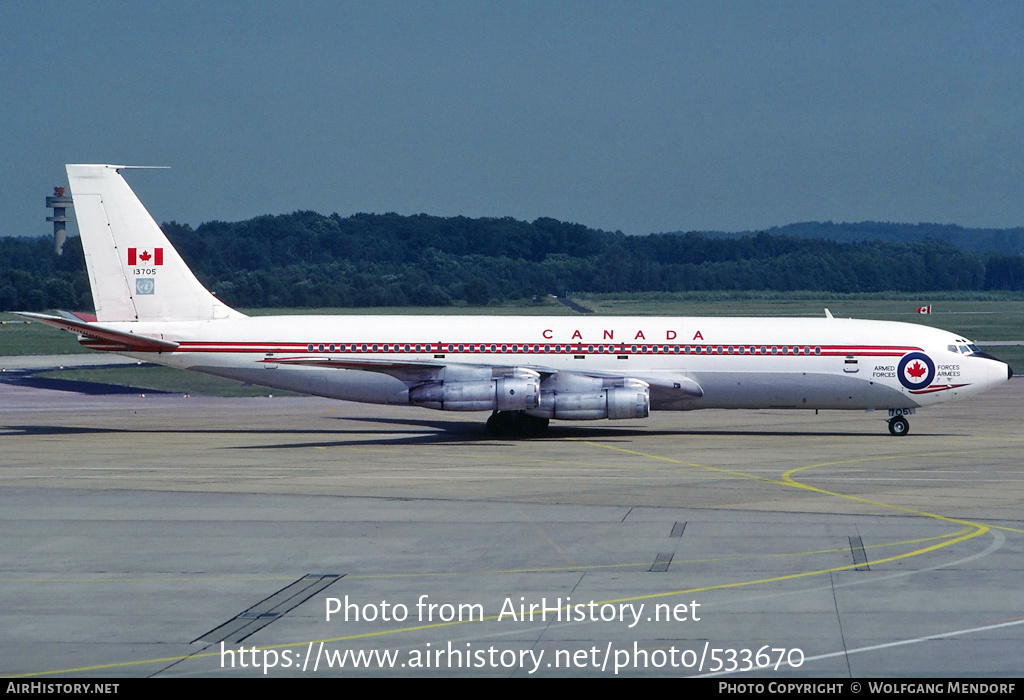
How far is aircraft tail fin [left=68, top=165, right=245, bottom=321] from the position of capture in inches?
1515

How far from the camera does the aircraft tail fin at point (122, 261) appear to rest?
38.5m

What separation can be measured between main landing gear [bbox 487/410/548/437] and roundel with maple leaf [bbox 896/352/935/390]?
38.7 ft

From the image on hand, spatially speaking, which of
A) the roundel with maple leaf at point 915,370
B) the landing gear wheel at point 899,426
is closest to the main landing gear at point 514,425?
the landing gear wheel at point 899,426

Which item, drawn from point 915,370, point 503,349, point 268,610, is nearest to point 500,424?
point 503,349

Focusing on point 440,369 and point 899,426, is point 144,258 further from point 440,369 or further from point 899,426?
point 899,426

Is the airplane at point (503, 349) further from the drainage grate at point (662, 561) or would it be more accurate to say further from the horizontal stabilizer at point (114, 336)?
the drainage grate at point (662, 561)

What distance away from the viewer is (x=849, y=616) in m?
14.6

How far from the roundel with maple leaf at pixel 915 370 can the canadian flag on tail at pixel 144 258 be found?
24543mm

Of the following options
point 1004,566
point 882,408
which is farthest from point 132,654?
point 882,408

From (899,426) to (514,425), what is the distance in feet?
41.6

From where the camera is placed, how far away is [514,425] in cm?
3825

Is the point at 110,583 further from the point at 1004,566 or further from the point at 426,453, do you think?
the point at 426,453

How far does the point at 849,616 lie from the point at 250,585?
319 inches

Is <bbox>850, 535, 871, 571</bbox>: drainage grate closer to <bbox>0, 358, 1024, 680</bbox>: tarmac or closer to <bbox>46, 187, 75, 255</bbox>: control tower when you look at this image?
<bbox>0, 358, 1024, 680</bbox>: tarmac
